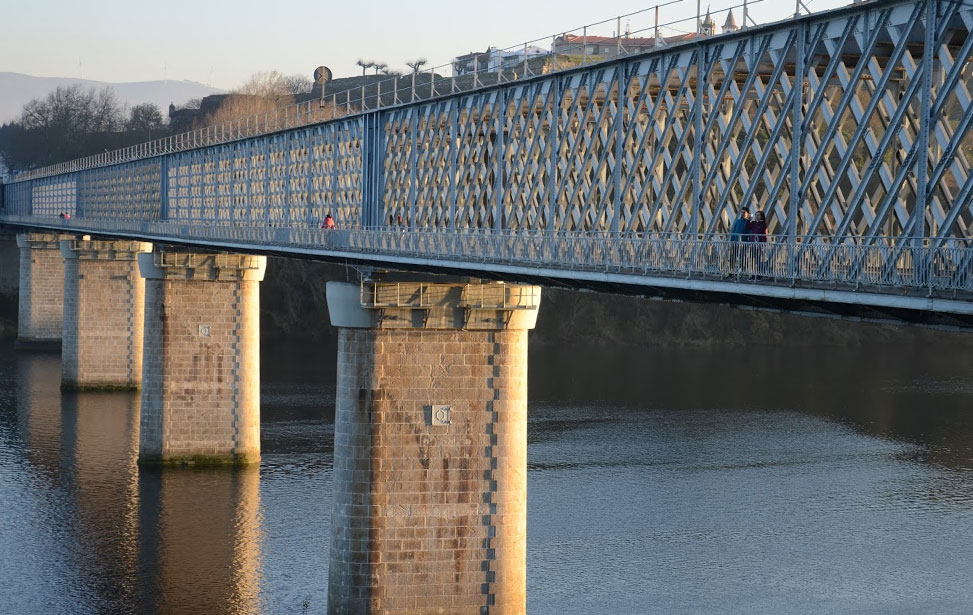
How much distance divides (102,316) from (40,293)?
91.8ft

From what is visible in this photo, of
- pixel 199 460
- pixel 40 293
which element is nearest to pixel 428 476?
pixel 199 460

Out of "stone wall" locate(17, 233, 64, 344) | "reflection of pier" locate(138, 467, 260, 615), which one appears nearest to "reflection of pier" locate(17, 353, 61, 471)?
"stone wall" locate(17, 233, 64, 344)

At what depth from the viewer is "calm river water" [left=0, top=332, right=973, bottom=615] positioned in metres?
37.2

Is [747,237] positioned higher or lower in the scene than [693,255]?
higher

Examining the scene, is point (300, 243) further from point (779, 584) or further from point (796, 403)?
point (796, 403)

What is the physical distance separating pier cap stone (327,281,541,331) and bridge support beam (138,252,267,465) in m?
21.2

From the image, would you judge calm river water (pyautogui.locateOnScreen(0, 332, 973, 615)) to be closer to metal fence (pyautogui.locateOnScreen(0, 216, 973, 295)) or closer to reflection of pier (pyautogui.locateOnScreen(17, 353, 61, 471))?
reflection of pier (pyautogui.locateOnScreen(17, 353, 61, 471))

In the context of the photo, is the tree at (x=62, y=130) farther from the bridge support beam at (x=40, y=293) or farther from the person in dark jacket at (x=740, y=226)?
the person in dark jacket at (x=740, y=226)

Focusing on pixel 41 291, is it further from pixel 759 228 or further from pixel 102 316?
pixel 759 228

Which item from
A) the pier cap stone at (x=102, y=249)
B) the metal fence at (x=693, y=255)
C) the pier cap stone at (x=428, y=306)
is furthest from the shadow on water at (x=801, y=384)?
the pier cap stone at (x=428, y=306)

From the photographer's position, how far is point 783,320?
128 metres

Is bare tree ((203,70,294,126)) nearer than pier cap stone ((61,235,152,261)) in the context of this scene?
No

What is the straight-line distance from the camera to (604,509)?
46750 mm

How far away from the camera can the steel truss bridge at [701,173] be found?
2333 centimetres
